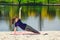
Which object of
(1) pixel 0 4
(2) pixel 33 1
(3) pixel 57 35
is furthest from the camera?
(2) pixel 33 1

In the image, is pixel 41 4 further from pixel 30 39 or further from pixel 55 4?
pixel 30 39

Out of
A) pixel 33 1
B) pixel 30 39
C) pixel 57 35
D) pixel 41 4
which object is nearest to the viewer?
pixel 30 39

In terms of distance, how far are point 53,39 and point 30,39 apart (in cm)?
75

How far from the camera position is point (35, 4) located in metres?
43.6

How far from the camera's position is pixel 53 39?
9.45 meters

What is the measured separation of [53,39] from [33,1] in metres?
38.1

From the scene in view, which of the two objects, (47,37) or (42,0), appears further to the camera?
(42,0)

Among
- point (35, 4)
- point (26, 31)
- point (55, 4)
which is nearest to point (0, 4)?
point (35, 4)

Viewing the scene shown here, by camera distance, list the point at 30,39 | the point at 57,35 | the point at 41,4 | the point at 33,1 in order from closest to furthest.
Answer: the point at 30,39 → the point at 57,35 → the point at 41,4 → the point at 33,1

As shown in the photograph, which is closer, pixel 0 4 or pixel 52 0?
pixel 0 4

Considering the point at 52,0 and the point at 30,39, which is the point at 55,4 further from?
the point at 30,39

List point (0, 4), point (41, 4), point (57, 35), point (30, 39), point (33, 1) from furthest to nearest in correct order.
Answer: point (33, 1)
point (41, 4)
point (0, 4)
point (57, 35)
point (30, 39)

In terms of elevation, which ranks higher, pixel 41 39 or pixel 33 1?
pixel 41 39

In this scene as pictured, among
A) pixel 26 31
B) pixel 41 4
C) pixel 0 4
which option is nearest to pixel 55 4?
pixel 41 4
